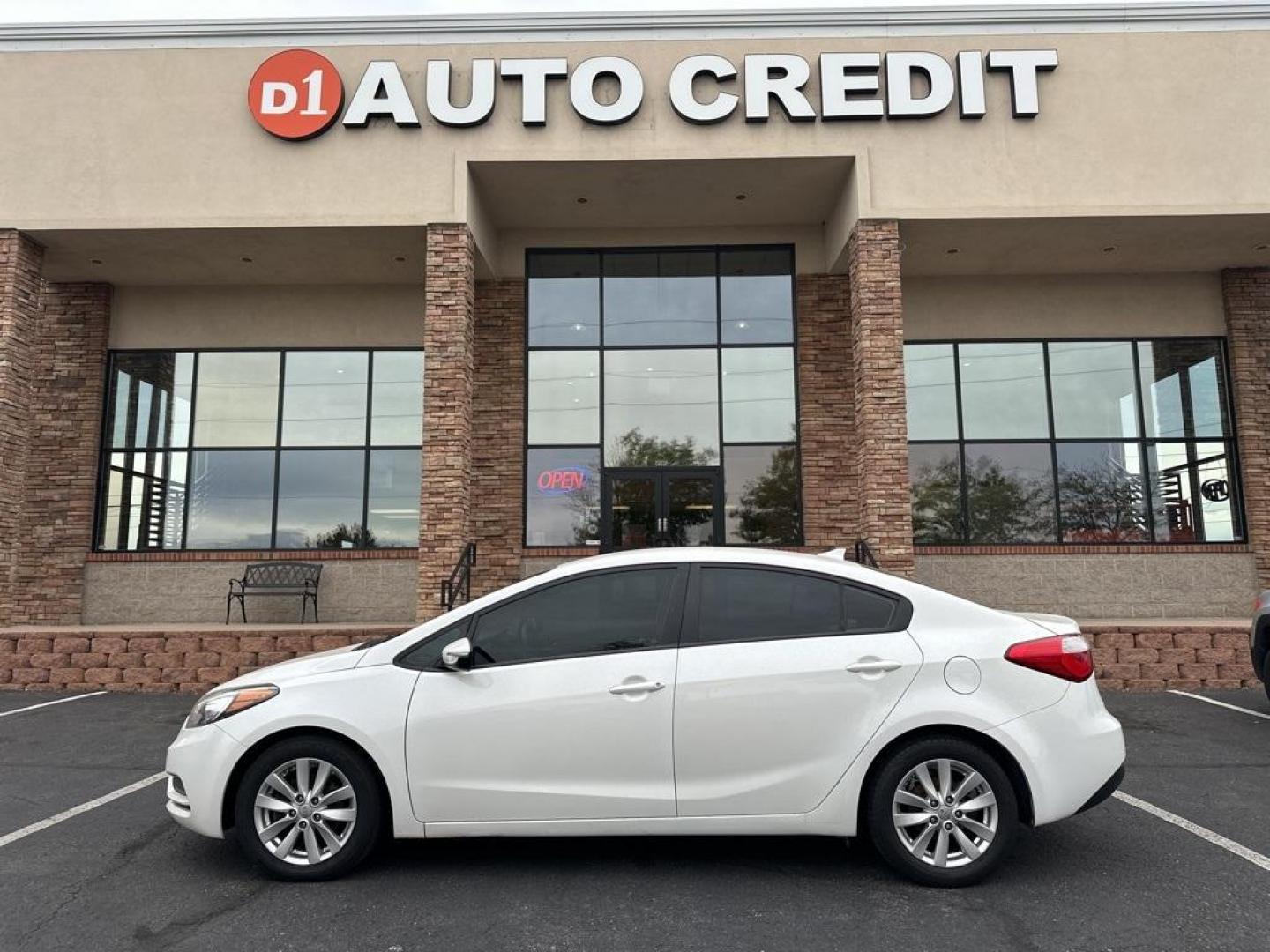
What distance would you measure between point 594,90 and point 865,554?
291 inches

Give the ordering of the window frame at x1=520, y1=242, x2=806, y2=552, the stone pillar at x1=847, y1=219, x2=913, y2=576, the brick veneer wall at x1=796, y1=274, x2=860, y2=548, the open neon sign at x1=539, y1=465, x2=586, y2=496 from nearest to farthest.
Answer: the stone pillar at x1=847, y1=219, x2=913, y2=576 < the brick veneer wall at x1=796, y1=274, x2=860, y2=548 < the window frame at x1=520, y1=242, x2=806, y2=552 < the open neon sign at x1=539, y1=465, x2=586, y2=496

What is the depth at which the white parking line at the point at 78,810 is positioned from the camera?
14.9ft

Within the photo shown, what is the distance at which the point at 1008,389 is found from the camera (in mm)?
13250

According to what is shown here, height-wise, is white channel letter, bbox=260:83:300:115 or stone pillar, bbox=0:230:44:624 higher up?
white channel letter, bbox=260:83:300:115

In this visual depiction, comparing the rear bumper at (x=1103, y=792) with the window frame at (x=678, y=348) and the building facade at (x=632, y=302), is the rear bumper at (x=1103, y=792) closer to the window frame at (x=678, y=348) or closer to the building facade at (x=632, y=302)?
the building facade at (x=632, y=302)

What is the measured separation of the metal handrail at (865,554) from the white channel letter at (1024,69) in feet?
20.6

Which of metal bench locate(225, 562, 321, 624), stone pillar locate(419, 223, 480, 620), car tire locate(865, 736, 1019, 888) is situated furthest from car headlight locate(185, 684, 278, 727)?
metal bench locate(225, 562, 321, 624)

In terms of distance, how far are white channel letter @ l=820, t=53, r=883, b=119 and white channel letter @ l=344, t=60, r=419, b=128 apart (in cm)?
567

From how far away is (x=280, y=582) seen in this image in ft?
41.8

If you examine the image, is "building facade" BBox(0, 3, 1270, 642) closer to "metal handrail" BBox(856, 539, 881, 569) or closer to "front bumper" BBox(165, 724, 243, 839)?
"metal handrail" BBox(856, 539, 881, 569)

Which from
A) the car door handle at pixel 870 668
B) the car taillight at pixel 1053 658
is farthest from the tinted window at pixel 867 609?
the car taillight at pixel 1053 658

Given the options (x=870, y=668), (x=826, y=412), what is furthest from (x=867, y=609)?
(x=826, y=412)

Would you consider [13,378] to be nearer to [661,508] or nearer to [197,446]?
[197,446]

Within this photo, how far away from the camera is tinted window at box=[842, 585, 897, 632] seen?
3.89m
